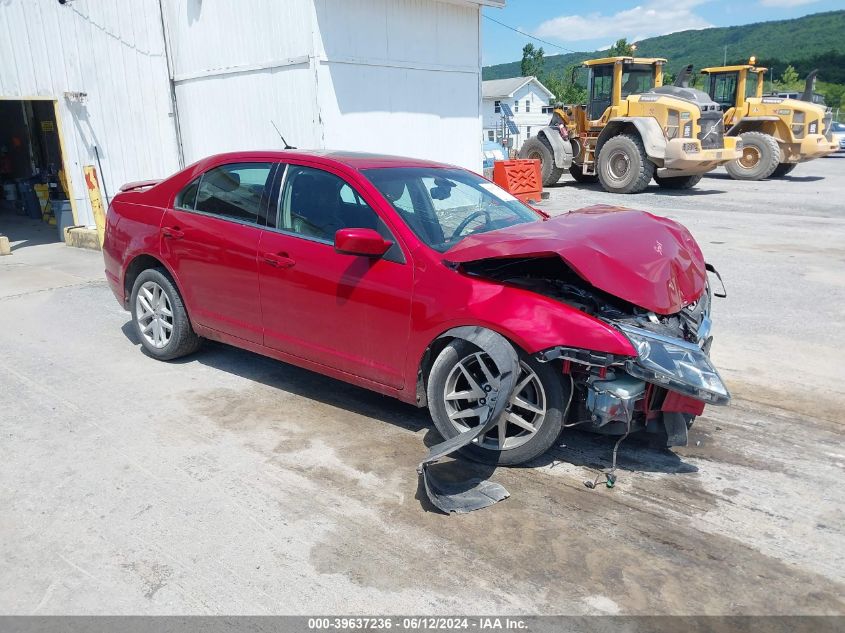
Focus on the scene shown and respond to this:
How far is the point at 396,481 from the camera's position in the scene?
369 centimetres

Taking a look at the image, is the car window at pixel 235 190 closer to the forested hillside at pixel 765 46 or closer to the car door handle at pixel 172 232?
the car door handle at pixel 172 232

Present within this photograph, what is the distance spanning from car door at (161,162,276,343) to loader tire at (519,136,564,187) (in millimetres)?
15246

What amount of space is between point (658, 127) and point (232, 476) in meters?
15.8

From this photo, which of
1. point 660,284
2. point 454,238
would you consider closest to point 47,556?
point 454,238

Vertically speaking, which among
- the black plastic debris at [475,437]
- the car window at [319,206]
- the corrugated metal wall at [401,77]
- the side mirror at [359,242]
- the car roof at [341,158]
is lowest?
the black plastic debris at [475,437]

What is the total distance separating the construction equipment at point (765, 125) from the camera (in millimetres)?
19125

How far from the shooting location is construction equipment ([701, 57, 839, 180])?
19125 mm

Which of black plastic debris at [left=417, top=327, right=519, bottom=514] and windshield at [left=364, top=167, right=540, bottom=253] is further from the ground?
windshield at [left=364, top=167, right=540, bottom=253]

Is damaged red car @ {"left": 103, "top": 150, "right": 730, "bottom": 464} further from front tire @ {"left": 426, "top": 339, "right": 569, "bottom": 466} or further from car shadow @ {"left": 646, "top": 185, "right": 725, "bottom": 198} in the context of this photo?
car shadow @ {"left": 646, "top": 185, "right": 725, "bottom": 198}

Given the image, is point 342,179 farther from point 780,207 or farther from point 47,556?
point 780,207

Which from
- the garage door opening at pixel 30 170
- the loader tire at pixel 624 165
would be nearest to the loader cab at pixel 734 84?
the loader tire at pixel 624 165

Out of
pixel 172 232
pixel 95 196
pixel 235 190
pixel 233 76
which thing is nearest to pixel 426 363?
pixel 235 190

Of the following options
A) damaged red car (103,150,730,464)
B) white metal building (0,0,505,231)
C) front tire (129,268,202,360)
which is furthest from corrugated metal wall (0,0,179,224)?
damaged red car (103,150,730,464)

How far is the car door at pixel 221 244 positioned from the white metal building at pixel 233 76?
5339 millimetres
